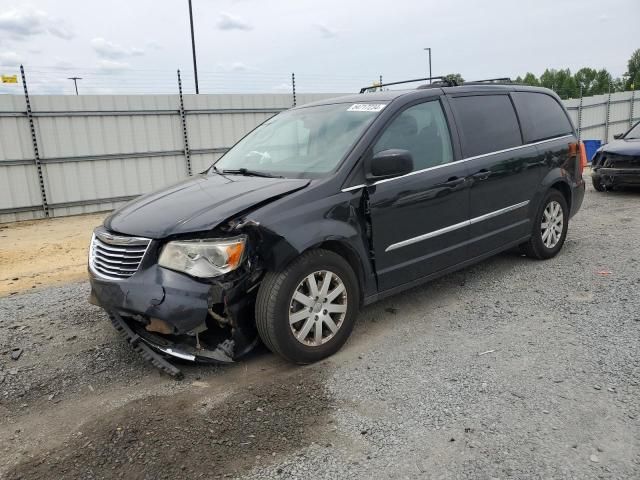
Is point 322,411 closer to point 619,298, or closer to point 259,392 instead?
point 259,392

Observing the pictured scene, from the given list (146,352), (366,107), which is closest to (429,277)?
(366,107)

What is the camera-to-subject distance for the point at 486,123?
4844 millimetres

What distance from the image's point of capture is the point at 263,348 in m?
3.82

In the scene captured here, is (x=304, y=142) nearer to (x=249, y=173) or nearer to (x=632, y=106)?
(x=249, y=173)

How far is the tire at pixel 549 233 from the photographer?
548 centimetres

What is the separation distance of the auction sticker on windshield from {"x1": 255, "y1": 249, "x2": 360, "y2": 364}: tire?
4.25 ft

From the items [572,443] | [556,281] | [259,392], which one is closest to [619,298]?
[556,281]

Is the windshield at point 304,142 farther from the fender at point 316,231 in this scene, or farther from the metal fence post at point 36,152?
the metal fence post at point 36,152

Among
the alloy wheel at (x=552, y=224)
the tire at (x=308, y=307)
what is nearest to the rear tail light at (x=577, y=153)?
the alloy wheel at (x=552, y=224)

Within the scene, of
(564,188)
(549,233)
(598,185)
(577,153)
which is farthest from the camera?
(598,185)

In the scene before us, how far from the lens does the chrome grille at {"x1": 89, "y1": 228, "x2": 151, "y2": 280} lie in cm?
329

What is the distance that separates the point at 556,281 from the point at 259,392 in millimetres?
3238

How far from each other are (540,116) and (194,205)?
155 inches

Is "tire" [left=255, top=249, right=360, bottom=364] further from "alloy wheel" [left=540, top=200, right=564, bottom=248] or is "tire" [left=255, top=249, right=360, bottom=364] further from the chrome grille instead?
"alloy wheel" [left=540, top=200, right=564, bottom=248]
